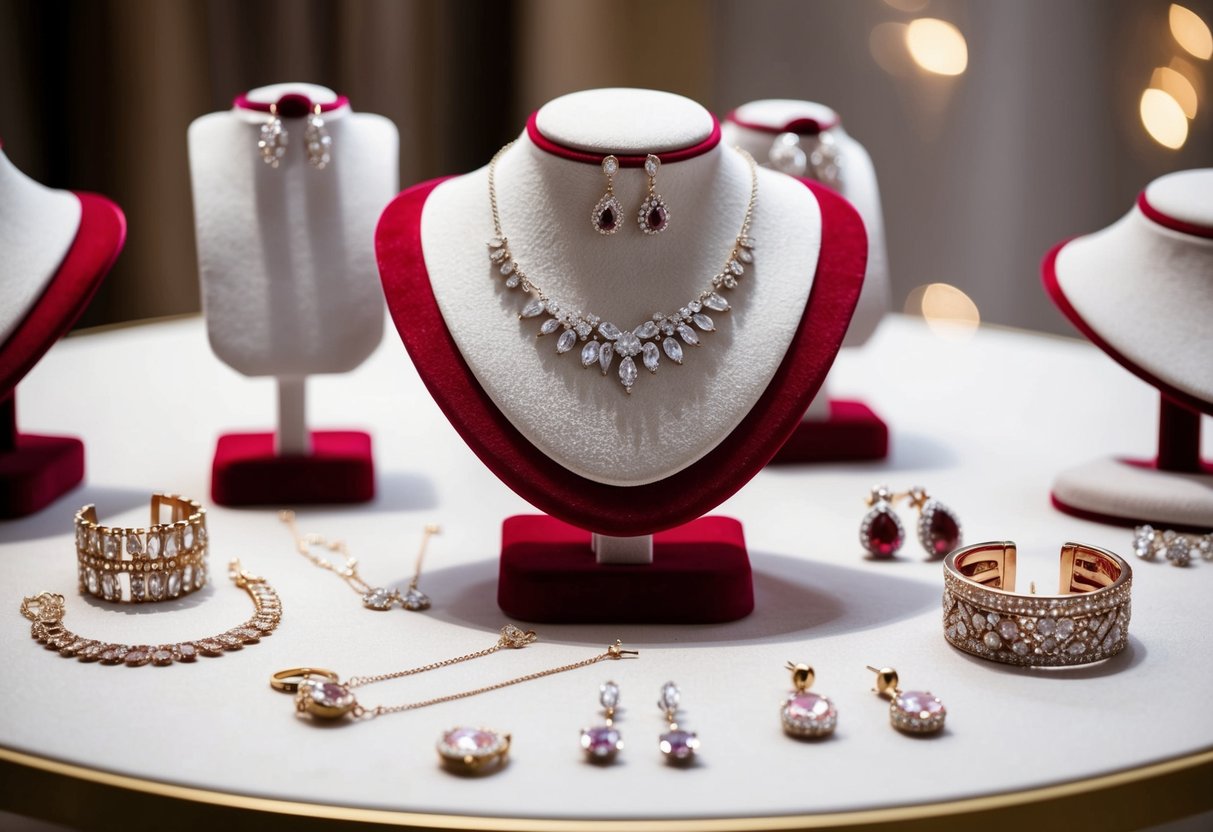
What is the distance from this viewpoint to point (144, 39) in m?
3.51

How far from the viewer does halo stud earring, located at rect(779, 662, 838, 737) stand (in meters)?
1.46

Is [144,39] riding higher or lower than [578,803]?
higher

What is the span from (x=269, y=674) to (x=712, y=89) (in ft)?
8.91

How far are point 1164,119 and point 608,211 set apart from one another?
2267mm

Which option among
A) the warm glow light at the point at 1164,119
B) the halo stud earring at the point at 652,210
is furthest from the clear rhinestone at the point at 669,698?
the warm glow light at the point at 1164,119

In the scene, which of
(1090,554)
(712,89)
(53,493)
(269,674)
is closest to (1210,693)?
(1090,554)

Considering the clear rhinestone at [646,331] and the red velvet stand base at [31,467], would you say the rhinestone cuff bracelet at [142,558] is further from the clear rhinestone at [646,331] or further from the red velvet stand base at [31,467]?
the clear rhinestone at [646,331]

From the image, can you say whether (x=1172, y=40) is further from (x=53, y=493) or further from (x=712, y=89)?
(x=53, y=493)

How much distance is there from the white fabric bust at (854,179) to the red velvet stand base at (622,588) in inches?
26.8

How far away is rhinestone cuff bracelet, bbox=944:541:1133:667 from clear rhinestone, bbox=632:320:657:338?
0.41m

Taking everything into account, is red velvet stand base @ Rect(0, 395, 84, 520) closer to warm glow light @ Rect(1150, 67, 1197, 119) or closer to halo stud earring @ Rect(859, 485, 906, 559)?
halo stud earring @ Rect(859, 485, 906, 559)

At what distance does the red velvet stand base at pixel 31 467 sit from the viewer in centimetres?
206

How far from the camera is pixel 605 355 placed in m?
1.68

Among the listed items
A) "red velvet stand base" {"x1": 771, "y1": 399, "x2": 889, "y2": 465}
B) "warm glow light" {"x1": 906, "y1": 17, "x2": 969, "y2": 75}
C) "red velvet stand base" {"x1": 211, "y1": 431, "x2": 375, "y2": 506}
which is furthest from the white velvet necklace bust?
"warm glow light" {"x1": 906, "y1": 17, "x2": 969, "y2": 75}
